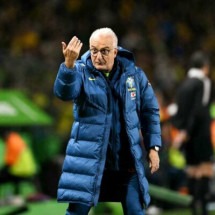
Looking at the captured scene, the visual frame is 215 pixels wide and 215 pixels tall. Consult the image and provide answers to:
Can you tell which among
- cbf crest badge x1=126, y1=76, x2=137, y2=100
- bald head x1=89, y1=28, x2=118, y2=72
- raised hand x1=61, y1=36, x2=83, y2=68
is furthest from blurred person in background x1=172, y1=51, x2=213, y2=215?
raised hand x1=61, y1=36, x2=83, y2=68

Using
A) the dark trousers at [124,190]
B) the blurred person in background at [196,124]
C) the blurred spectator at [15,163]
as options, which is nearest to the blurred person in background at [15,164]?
the blurred spectator at [15,163]

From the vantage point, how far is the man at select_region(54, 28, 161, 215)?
5551 mm

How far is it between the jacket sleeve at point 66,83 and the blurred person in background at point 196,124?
366 cm

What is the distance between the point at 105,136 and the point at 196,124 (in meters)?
3.70

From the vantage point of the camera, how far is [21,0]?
16125 mm

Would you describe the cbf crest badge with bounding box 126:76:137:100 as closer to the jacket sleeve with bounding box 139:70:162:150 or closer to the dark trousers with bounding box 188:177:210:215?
the jacket sleeve with bounding box 139:70:162:150

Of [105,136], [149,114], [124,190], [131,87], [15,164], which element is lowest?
[15,164]

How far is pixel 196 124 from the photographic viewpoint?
30.0 ft

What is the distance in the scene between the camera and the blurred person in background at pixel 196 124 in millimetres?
9000

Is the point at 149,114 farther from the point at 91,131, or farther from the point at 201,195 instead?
the point at 201,195

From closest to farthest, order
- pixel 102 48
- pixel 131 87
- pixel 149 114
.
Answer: pixel 102 48, pixel 131 87, pixel 149 114

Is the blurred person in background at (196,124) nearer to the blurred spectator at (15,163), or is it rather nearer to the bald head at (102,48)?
the blurred spectator at (15,163)

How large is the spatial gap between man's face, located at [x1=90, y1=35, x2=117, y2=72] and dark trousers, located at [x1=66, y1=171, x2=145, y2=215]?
69cm

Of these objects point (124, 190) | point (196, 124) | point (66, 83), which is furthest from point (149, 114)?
point (196, 124)
